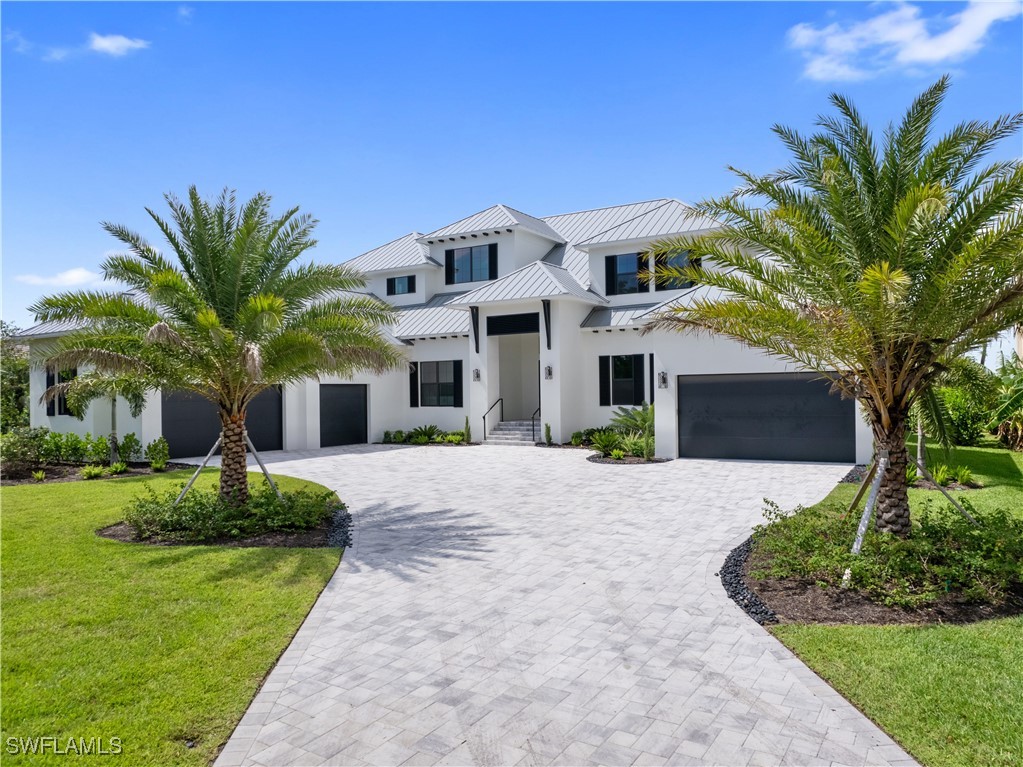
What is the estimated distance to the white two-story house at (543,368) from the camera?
17.3 m

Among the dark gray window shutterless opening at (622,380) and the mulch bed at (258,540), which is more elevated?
the dark gray window shutterless opening at (622,380)

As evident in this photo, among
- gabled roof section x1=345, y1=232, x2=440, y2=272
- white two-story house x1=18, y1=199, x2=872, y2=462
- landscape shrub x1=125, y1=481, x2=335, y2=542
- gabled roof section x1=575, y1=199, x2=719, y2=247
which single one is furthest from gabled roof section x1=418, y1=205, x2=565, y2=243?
landscape shrub x1=125, y1=481, x2=335, y2=542

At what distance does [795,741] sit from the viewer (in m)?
3.96

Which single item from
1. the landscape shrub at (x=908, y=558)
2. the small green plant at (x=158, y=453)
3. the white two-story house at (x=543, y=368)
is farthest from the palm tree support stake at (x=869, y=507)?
the small green plant at (x=158, y=453)

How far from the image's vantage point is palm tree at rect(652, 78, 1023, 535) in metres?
6.67

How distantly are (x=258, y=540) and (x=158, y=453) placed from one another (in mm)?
9980

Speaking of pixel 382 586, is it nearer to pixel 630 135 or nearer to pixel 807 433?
pixel 630 135

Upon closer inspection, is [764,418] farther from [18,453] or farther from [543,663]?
[18,453]

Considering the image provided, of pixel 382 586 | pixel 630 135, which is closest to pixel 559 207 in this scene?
pixel 630 135

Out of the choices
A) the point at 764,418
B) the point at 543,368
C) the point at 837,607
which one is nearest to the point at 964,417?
the point at 764,418

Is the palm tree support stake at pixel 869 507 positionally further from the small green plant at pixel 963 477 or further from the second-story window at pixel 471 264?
the second-story window at pixel 471 264

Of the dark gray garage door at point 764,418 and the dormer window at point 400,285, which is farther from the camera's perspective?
the dormer window at point 400,285

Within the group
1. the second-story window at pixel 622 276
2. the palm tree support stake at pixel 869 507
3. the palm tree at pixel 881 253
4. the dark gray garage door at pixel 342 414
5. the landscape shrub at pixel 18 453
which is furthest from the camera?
the dark gray garage door at pixel 342 414

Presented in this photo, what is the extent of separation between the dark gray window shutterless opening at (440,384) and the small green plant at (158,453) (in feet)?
32.0
